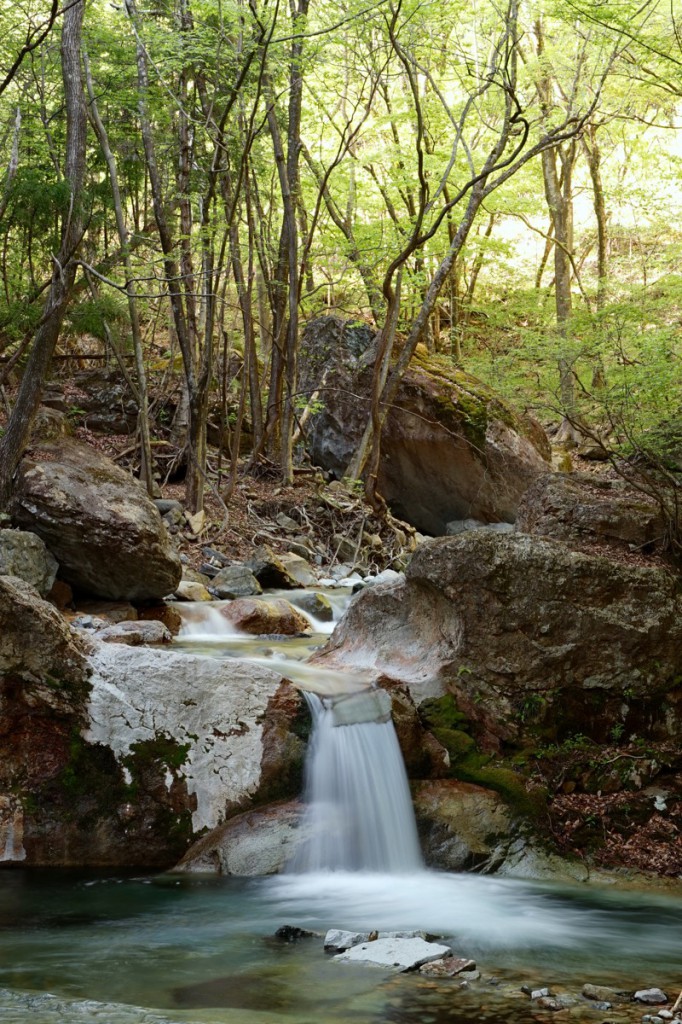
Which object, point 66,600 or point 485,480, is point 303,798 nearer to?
point 66,600

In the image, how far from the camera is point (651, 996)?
3.30 meters

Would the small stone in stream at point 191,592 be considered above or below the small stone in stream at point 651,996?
above

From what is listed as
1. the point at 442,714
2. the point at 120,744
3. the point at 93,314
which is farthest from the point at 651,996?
the point at 93,314

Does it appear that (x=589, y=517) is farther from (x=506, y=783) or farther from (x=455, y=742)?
(x=506, y=783)

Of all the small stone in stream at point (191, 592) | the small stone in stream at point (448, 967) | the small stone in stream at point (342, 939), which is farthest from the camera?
the small stone in stream at point (191, 592)

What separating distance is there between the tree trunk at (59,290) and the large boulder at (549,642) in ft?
15.7

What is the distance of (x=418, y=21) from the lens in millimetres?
12602

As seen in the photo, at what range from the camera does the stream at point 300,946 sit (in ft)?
10.3

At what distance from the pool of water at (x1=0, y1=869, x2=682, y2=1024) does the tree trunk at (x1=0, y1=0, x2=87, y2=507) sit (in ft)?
16.6

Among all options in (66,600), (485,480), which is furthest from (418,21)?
(66,600)

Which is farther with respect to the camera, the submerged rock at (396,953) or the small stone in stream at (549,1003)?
the submerged rock at (396,953)

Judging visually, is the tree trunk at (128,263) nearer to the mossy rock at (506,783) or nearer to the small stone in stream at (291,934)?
the mossy rock at (506,783)

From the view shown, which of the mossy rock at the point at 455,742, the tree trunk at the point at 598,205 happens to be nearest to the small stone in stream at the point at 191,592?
the mossy rock at the point at 455,742

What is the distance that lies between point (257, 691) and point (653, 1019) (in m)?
3.19
